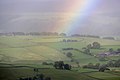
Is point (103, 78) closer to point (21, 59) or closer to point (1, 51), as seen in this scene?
point (21, 59)

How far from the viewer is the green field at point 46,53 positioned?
36.3 ft

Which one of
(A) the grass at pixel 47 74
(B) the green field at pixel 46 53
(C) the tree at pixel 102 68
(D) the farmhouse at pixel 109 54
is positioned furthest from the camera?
(D) the farmhouse at pixel 109 54

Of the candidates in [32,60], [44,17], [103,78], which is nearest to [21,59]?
[32,60]

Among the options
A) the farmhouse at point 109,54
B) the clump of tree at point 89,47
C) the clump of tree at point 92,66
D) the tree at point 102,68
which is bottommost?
the tree at point 102,68

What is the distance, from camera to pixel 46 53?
12242 mm

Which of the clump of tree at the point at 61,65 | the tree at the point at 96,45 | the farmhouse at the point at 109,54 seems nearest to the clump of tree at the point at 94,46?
the tree at the point at 96,45

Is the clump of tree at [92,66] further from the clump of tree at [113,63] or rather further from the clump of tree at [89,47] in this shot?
the clump of tree at [89,47]

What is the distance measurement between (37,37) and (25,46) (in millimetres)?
705

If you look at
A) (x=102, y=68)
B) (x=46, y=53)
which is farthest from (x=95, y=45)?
(x=46, y=53)

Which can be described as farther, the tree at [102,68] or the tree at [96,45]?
the tree at [96,45]

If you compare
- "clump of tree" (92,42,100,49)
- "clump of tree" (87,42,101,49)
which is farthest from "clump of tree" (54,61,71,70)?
"clump of tree" (92,42,100,49)

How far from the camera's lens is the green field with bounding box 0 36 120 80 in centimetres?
1106

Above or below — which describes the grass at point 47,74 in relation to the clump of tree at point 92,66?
below

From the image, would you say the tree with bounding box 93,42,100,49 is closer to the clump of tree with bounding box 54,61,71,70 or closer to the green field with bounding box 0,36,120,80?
the green field with bounding box 0,36,120,80
